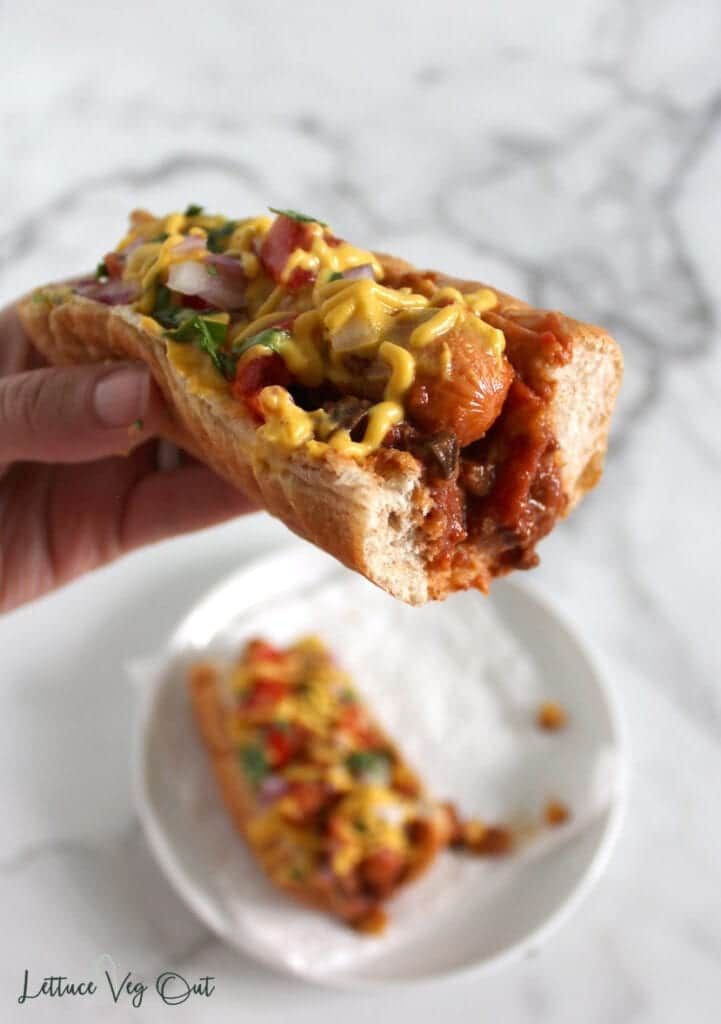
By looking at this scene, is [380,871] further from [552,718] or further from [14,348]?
[14,348]

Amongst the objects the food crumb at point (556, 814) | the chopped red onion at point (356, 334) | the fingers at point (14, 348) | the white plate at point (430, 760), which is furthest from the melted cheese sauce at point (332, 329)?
the food crumb at point (556, 814)

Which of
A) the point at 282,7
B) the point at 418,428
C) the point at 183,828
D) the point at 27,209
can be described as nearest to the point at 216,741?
the point at 183,828

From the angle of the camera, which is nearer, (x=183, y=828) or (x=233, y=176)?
(x=183, y=828)

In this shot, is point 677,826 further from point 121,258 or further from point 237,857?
point 121,258

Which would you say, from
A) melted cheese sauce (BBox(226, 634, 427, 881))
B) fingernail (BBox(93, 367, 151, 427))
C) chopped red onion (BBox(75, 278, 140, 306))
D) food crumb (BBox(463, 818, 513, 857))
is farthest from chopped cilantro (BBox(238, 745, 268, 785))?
chopped red onion (BBox(75, 278, 140, 306))

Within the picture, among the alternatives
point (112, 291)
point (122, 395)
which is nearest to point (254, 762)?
point (122, 395)
